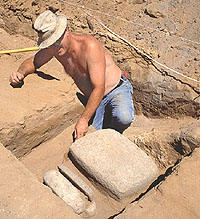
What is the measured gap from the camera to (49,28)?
2953mm

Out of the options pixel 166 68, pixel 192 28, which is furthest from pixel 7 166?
pixel 192 28

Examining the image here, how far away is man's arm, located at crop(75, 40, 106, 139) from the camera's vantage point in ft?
10.5

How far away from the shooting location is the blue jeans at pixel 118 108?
3.74 metres

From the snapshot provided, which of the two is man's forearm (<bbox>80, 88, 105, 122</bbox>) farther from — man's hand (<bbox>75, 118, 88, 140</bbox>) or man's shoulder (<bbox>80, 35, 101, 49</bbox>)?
man's shoulder (<bbox>80, 35, 101, 49</bbox>)

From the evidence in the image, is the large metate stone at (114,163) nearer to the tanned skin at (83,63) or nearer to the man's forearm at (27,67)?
the tanned skin at (83,63)

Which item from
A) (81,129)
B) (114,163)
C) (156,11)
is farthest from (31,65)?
(156,11)

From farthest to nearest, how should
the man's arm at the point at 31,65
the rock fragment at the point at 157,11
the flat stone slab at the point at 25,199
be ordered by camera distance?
the rock fragment at the point at 157,11 → the man's arm at the point at 31,65 → the flat stone slab at the point at 25,199

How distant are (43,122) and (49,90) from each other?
50 cm

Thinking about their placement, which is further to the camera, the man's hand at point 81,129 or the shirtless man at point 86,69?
the man's hand at point 81,129

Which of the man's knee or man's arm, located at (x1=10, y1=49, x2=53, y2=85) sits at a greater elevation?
man's arm, located at (x1=10, y1=49, x2=53, y2=85)

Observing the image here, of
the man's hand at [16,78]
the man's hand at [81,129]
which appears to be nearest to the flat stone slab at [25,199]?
the man's hand at [81,129]

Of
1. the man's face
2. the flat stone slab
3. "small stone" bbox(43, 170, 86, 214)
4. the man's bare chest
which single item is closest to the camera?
the flat stone slab

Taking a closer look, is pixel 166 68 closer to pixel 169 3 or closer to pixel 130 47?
pixel 130 47

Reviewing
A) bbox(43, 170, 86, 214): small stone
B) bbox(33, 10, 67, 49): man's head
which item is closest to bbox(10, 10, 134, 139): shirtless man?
bbox(33, 10, 67, 49): man's head
